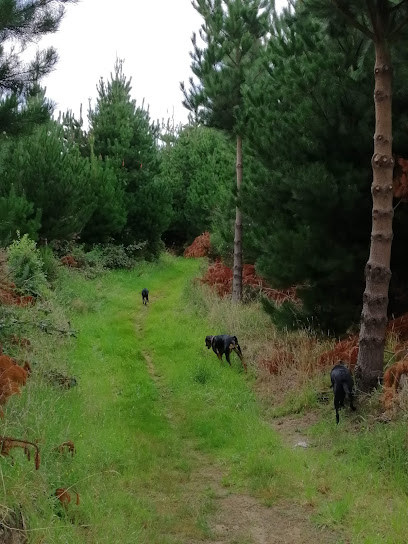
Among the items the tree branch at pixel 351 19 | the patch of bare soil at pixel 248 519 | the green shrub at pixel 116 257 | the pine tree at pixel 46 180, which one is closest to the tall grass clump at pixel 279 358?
the patch of bare soil at pixel 248 519

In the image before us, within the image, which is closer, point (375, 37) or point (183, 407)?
point (375, 37)

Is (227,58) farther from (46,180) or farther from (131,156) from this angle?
(131,156)

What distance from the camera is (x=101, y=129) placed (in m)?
26.8

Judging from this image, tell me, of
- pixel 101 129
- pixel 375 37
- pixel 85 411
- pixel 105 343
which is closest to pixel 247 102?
pixel 375 37

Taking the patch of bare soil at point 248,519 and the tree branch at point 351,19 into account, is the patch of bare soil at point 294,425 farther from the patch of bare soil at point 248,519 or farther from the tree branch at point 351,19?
the tree branch at point 351,19

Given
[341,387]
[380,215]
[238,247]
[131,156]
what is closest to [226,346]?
[341,387]

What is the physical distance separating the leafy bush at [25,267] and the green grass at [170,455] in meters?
2.00

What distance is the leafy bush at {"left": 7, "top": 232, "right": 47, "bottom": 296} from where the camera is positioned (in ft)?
41.0

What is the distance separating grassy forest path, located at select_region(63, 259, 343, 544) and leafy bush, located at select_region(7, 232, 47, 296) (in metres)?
2.02

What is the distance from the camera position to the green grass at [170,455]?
4.48 meters

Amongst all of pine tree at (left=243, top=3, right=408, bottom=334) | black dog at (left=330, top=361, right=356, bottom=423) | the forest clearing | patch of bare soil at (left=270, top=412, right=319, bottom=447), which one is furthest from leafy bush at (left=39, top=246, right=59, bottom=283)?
black dog at (left=330, top=361, right=356, bottom=423)

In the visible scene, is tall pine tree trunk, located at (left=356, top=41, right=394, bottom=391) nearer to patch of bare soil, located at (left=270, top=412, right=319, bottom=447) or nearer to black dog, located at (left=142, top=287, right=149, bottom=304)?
patch of bare soil, located at (left=270, top=412, right=319, bottom=447)

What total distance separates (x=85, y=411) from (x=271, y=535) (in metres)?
3.21

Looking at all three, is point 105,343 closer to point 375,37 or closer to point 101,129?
point 375,37
